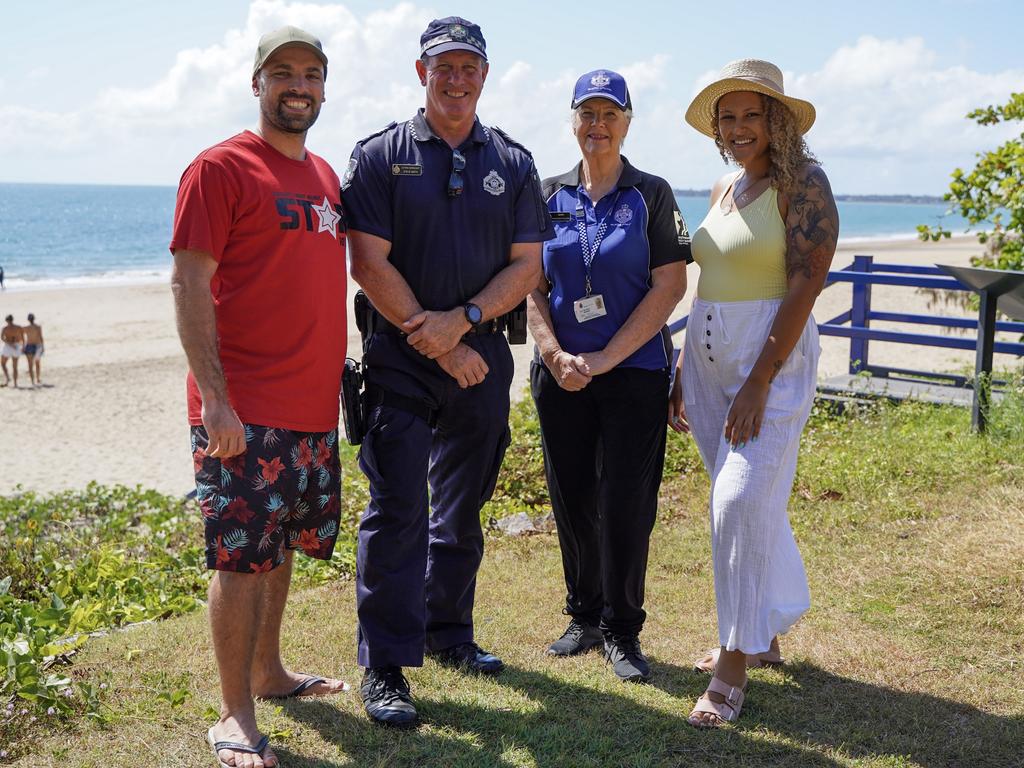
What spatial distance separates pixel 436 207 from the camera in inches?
141

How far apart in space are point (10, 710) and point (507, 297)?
2175 millimetres

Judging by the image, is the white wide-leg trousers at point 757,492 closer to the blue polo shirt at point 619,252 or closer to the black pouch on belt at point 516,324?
the blue polo shirt at point 619,252

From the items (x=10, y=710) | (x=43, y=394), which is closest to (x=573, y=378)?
(x=10, y=710)

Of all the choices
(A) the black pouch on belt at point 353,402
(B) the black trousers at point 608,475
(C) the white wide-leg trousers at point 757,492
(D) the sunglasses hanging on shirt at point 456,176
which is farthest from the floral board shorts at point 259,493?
(C) the white wide-leg trousers at point 757,492

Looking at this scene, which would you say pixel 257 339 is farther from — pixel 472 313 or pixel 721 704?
pixel 721 704

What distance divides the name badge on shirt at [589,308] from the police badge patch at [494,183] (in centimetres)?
58

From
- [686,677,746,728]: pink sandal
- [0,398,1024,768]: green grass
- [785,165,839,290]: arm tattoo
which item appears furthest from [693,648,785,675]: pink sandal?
[785,165,839,290]: arm tattoo

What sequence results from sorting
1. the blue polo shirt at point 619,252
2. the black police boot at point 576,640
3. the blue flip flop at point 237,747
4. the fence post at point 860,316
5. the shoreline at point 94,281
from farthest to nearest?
the shoreline at point 94,281 < the fence post at point 860,316 < the black police boot at point 576,640 < the blue polo shirt at point 619,252 < the blue flip flop at point 237,747

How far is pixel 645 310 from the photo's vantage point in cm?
393

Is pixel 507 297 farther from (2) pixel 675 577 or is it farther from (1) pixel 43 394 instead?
(1) pixel 43 394

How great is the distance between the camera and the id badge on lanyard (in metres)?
3.98

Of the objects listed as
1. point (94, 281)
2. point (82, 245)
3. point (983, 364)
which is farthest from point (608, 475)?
point (82, 245)

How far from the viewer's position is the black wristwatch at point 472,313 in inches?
142

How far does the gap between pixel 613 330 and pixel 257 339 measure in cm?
144
